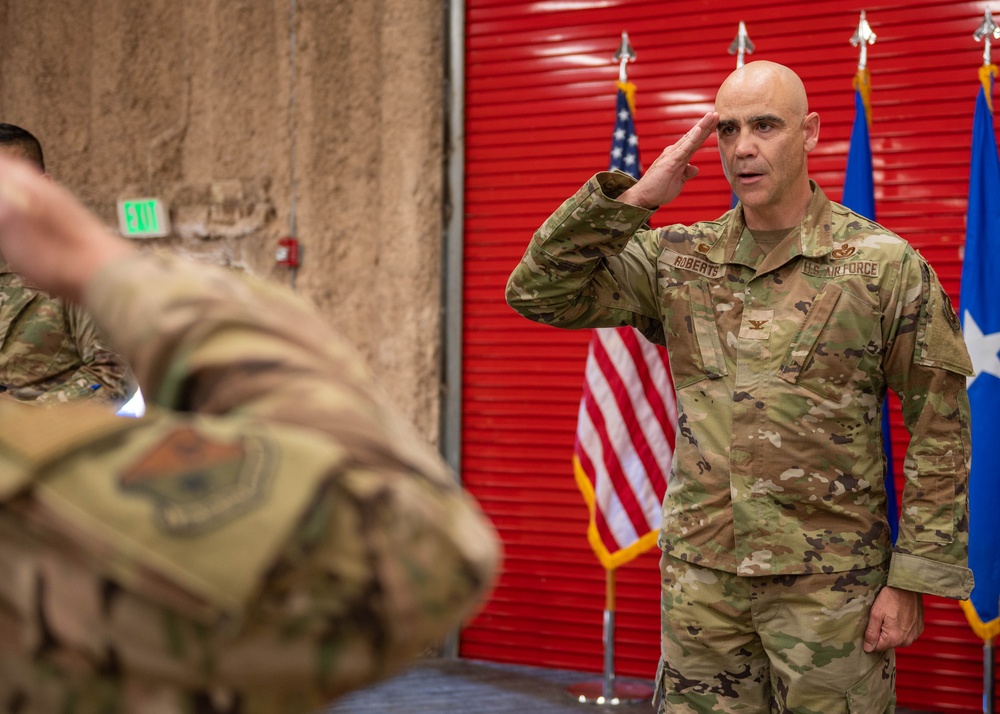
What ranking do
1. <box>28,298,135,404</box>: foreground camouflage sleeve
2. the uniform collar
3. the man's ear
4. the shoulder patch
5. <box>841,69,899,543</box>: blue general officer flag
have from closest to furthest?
the shoulder patch < the uniform collar < the man's ear < <box>28,298,135,404</box>: foreground camouflage sleeve < <box>841,69,899,543</box>: blue general officer flag

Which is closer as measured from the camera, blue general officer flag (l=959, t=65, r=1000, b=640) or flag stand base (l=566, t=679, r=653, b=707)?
blue general officer flag (l=959, t=65, r=1000, b=640)

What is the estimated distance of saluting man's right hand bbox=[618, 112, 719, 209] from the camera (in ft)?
8.29

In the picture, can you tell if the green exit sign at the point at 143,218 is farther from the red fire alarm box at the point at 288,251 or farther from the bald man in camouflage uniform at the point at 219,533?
the bald man in camouflage uniform at the point at 219,533

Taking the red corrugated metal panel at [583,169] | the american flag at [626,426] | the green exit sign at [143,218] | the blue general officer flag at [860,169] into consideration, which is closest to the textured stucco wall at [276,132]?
the green exit sign at [143,218]

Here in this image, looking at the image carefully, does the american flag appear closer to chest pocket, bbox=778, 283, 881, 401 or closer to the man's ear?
the man's ear

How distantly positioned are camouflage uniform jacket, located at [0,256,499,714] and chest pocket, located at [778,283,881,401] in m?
1.85

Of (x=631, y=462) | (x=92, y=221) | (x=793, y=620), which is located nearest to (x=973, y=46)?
(x=631, y=462)

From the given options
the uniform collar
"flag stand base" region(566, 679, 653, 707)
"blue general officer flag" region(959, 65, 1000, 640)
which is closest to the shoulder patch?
the uniform collar

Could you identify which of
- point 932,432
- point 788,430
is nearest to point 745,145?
point 788,430

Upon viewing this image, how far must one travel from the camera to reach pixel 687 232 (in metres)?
2.66

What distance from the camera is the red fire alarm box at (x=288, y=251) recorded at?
17.5ft

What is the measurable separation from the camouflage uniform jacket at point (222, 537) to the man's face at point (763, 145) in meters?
2.01

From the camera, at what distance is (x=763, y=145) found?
2.55m

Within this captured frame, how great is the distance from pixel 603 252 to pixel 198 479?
6.55ft
